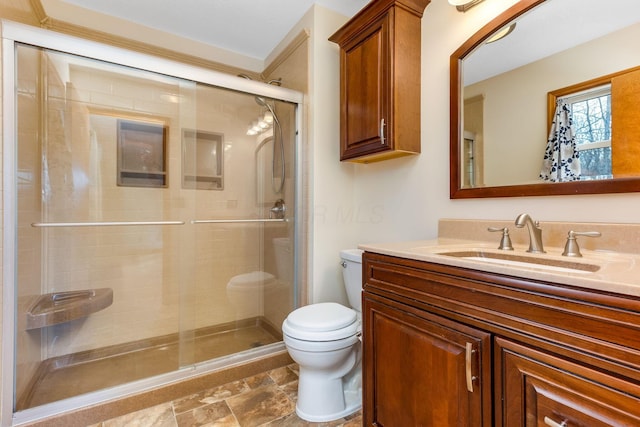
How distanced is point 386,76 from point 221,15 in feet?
4.35

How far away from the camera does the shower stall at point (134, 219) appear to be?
1448 millimetres

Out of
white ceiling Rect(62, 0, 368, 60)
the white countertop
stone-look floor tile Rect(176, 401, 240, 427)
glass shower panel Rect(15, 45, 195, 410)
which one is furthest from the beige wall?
glass shower panel Rect(15, 45, 195, 410)

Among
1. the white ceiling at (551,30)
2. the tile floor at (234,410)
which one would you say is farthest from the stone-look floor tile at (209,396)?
the white ceiling at (551,30)

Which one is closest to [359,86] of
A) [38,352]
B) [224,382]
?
[224,382]

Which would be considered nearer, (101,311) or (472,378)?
(472,378)

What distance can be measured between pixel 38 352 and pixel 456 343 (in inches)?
88.1

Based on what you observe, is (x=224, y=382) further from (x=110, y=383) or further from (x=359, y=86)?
(x=359, y=86)

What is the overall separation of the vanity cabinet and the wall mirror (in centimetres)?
63

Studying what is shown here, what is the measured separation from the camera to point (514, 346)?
0.73 meters

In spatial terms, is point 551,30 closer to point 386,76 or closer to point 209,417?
point 386,76

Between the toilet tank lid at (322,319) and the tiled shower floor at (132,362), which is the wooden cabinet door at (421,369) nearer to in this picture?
the toilet tank lid at (322,319)

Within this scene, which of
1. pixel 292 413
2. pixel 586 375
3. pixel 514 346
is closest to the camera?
pixel 586 375

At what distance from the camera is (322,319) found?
1.45 m

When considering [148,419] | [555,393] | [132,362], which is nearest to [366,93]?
[555,393]
